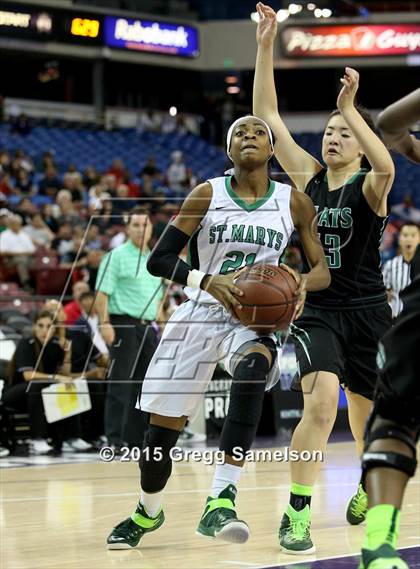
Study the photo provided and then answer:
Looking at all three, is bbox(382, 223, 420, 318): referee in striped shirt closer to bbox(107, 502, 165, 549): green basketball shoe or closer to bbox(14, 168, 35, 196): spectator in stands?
bbox(107, 502, 165, 549): green basketball shoe

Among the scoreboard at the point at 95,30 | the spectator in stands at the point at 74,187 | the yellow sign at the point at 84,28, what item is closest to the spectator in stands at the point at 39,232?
the spectator in stands at the point at 74,187

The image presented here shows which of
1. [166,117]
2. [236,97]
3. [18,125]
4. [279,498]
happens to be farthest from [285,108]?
[279,498]

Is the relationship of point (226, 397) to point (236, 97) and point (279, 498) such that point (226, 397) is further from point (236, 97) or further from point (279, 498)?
point (236, 97)

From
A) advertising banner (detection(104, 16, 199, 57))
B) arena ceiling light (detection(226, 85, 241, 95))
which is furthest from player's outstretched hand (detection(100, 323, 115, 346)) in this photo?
arena ceiling light (detection(226, 85, 241, 95))

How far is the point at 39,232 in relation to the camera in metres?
14.9

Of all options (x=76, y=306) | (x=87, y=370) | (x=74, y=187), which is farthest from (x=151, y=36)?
(x=87, y=370)

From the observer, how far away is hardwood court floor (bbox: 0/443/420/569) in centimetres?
520

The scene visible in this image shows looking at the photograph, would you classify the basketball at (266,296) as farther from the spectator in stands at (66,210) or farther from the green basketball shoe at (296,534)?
the spectator in stands at (66,210)

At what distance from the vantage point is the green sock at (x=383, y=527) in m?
3.24

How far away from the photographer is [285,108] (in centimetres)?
3006

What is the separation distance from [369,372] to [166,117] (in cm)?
2166

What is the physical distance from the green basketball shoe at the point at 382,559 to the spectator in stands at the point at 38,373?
6.94 meters

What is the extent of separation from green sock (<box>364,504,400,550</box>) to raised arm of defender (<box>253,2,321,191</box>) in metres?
3.02

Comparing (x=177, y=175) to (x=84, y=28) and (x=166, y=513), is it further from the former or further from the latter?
(x=166, y=513)
